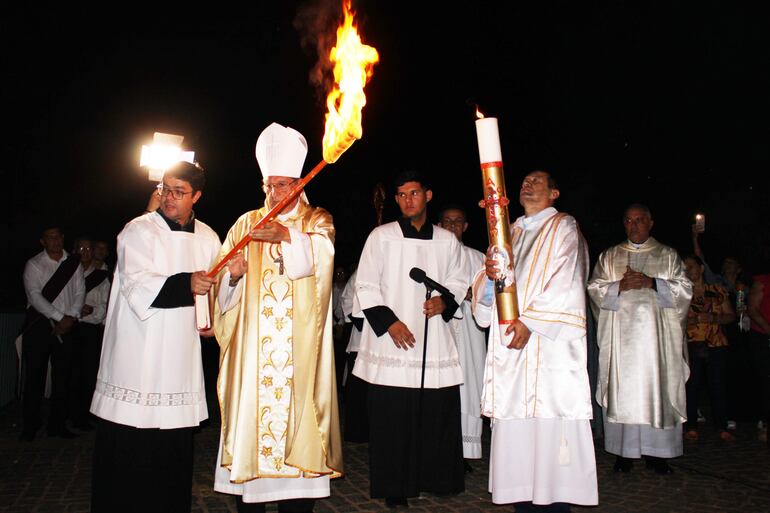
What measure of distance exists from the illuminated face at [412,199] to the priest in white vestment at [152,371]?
2060mm

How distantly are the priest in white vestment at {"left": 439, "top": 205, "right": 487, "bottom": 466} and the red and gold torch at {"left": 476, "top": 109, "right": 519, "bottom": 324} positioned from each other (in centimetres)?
196

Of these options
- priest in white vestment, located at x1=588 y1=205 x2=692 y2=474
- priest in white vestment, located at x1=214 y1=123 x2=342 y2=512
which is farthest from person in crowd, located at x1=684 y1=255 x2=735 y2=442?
priest in white vestment, located at x1=214 y1=123 x2=342 y2=512

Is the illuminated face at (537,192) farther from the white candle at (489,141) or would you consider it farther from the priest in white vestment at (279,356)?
the priest in white vestment at (279,356)

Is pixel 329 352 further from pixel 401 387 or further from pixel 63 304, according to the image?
pixel 63 304

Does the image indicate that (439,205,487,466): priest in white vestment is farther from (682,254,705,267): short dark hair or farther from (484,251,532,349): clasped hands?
(682,254,705,267): short dark hair

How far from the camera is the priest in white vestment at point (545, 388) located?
4.22 metres

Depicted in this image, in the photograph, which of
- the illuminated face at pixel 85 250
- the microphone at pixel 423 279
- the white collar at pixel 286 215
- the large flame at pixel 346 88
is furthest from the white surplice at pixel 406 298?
the illuminated face at pixel 85 250

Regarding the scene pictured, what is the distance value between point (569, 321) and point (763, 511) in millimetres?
2546

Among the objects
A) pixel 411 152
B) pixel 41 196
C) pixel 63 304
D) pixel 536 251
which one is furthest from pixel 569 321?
pixel 411 152

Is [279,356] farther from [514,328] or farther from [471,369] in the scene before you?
[471,369]

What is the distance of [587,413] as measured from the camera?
423 centimetres

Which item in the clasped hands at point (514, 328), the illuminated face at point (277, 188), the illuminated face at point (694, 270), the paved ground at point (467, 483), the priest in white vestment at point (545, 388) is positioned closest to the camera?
the clasped hands at point (514, 328)

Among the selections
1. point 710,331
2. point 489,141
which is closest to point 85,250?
point 489,141

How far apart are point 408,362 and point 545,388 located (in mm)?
1443
